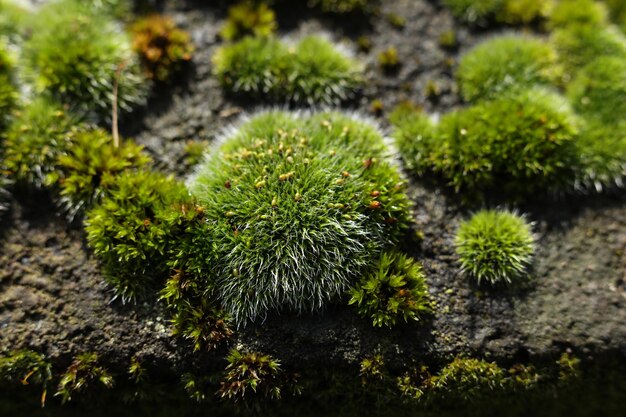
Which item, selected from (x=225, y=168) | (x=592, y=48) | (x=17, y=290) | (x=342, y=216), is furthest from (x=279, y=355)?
(x=592, y=48)

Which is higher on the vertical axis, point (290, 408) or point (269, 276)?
point (269, 276)

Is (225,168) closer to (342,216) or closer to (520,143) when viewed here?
(342,216)

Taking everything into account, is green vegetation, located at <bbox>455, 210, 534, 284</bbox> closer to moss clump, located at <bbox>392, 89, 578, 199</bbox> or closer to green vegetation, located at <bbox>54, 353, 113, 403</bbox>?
moss clump, located at <bbox>392, 89, 578, 199</bbox>

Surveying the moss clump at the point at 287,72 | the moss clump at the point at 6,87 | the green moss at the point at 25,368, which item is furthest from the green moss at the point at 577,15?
the green moss at the point at 25,368

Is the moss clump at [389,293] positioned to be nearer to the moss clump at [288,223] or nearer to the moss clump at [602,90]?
the moss clump at [288,223]

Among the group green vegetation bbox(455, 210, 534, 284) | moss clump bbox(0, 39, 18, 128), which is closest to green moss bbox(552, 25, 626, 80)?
green vegetation bbox(455, 210, 534, 284)

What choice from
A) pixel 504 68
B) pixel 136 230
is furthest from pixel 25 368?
pixel 504 68
